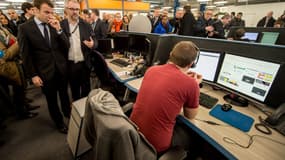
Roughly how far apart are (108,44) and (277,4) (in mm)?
11406

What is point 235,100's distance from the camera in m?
1.30

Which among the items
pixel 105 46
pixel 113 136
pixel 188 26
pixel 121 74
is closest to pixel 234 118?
pixel 113 136

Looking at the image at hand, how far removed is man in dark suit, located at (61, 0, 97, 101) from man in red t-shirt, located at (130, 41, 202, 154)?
1225 millimetres

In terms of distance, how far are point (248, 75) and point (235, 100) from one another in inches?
10.9

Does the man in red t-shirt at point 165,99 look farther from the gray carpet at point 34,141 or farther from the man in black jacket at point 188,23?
the man in black jacket at point 188,23

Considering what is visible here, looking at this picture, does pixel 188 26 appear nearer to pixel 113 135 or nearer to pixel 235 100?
pixel 235 100

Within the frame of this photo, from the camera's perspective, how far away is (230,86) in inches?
50.2

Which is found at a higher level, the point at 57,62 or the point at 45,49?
the point at 45,49

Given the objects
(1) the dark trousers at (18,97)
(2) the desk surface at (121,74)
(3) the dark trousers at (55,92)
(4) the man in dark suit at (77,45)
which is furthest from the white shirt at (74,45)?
(1) the dark trousers at (18,97)

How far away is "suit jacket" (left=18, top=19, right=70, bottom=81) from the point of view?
Result: 1.44 meters

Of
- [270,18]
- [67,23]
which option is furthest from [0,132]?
[270,18]

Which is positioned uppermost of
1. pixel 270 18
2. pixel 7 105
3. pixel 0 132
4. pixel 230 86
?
pixel 270 18

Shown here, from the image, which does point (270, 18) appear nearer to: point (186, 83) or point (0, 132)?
point (186, 83)

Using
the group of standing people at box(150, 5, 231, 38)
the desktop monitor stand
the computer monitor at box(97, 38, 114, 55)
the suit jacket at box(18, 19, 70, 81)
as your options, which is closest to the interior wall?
the group of standing people at box(150, 5, 231, 38)
